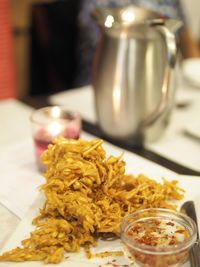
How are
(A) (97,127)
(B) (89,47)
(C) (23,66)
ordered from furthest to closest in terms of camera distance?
1. (C) (23,66)
2. (B) (89,47)
3. (A) (97,127)

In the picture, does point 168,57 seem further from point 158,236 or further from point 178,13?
point 178,13

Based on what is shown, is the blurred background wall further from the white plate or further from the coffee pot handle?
the coffee pot handle

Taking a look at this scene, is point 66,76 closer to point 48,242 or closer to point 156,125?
point 156,125

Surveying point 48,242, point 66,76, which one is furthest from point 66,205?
point 66,76

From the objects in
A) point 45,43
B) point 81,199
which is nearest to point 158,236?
point 81,199

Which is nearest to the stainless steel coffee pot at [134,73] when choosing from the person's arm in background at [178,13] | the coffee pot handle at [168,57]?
the coffee pot handle at [168,57]
